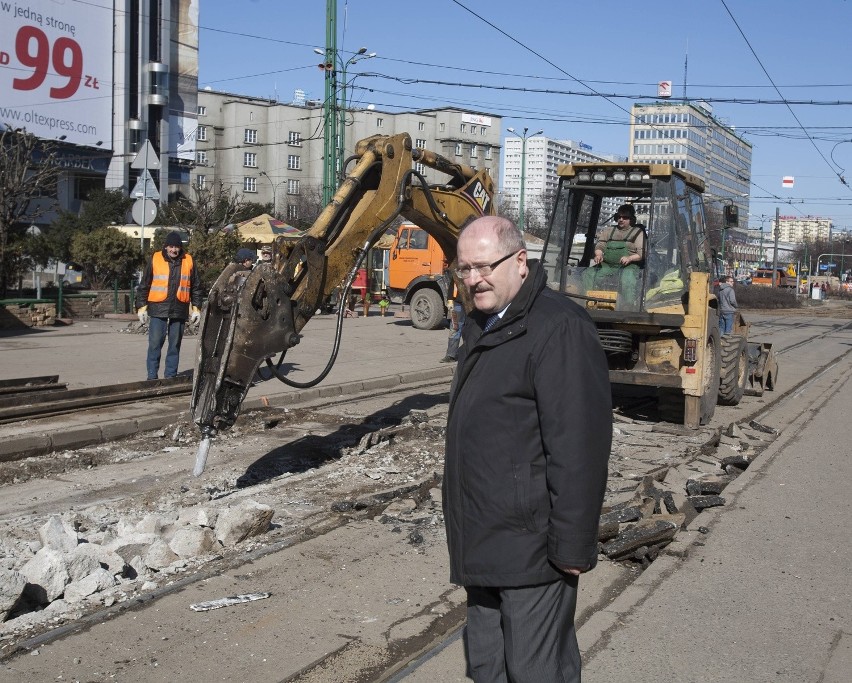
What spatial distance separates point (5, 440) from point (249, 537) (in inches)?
143

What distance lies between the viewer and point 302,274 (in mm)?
7785

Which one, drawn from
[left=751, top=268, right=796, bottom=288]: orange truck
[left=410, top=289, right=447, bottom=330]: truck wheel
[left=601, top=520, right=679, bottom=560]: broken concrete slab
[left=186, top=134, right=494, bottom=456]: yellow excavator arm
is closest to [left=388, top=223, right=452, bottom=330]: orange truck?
[left=410, top=289, right=447, bottom=330]: truck wheel

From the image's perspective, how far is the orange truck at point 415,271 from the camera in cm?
2414

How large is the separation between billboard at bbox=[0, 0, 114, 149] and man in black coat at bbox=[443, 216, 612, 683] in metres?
45.2

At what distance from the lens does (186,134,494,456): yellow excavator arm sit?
7086 mm

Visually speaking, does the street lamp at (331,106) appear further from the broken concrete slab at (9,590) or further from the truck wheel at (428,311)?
the broken concrete slab at (9,590)

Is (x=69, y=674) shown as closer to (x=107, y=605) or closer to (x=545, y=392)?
(x=107, y=605)

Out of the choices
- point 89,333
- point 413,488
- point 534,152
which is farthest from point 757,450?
point 534,152

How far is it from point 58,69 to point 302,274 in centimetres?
4522

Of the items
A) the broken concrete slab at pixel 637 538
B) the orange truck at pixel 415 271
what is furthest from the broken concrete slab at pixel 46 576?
the orange truck at pixel 415 271

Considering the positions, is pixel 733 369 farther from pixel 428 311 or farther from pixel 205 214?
pixel 205 214

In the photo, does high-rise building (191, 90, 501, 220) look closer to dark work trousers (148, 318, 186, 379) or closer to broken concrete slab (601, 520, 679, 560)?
dark work trousers (148, 318, 186, 379)

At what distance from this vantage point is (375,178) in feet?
28.8

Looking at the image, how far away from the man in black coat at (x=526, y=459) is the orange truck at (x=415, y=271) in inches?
816
